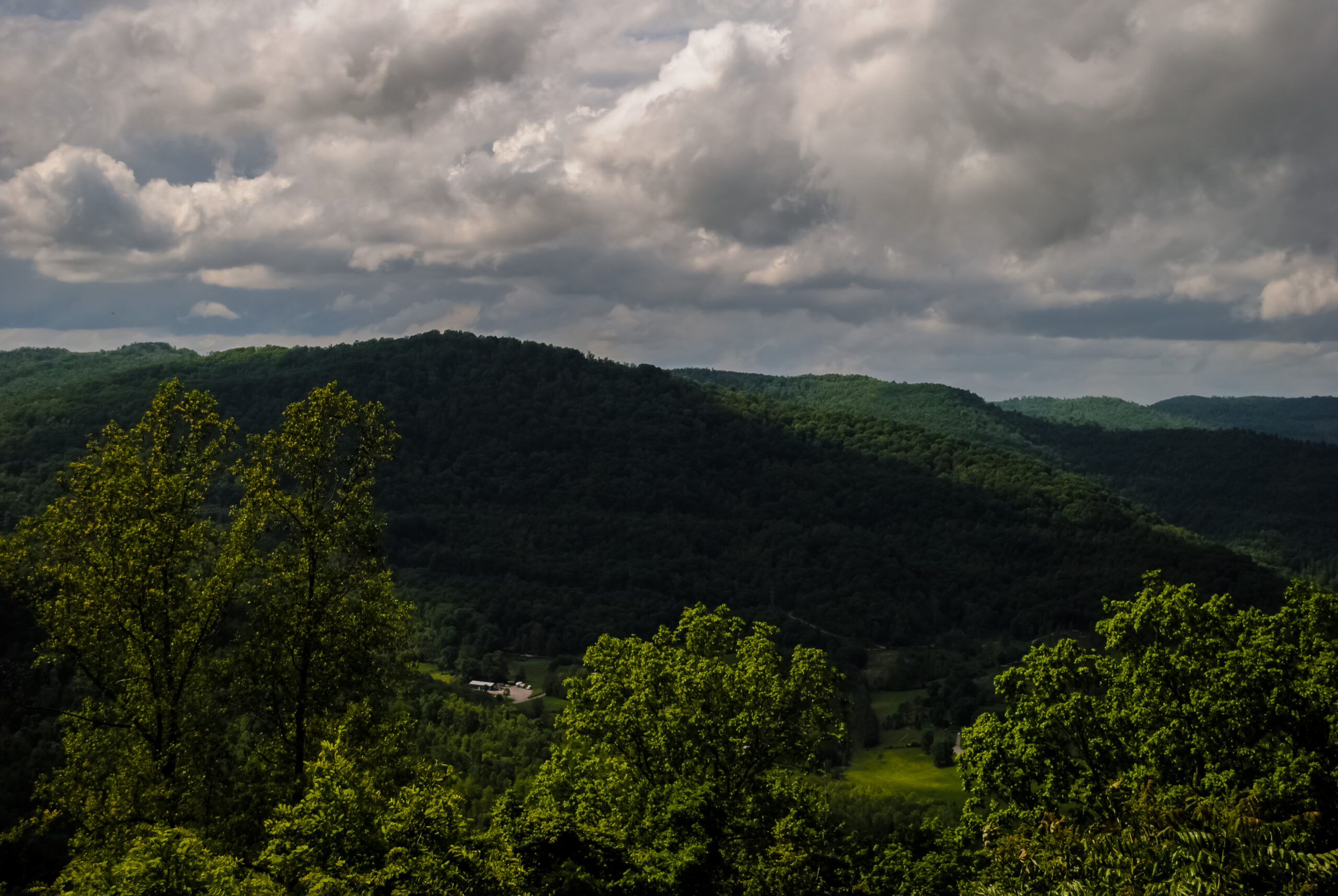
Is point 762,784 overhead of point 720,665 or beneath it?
beneath

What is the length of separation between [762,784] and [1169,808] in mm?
15795

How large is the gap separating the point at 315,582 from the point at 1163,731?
88.4 ft

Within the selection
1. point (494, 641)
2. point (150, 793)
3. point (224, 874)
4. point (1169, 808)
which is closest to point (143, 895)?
point (224, 874)

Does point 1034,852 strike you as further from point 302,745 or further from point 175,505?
point 175,505

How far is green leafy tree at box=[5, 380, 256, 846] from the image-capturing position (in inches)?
1069

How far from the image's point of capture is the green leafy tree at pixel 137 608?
1069 inches

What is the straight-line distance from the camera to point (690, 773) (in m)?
35.0

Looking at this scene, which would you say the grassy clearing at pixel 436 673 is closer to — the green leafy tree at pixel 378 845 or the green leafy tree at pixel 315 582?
the green leafy tree at pixel 315 582

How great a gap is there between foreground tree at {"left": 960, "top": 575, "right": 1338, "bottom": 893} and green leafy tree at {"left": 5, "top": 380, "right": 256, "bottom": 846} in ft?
73.5

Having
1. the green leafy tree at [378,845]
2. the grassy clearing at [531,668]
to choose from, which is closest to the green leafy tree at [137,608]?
the green leafy tree at [378,845]

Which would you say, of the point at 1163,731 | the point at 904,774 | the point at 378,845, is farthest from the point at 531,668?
the point at 378,845

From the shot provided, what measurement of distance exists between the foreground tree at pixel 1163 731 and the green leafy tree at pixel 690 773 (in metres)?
5.92

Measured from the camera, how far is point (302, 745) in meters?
30.1

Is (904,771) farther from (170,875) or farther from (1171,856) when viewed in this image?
(170,875)
